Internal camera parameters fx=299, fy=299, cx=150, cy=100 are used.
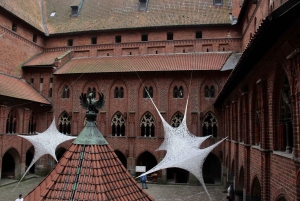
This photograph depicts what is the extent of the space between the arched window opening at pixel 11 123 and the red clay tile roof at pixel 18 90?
5.12ft

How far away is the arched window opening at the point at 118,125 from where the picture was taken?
24.9 meters

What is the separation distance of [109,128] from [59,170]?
2122cm

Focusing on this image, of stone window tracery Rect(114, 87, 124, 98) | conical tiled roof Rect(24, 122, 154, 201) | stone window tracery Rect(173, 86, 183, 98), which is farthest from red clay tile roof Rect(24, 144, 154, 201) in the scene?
stone window tracery Rect(114, 87, 124, 98)

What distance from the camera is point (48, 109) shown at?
85.8ft

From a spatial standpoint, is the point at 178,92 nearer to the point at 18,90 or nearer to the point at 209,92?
the point at 209,92

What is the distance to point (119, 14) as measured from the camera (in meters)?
28.4

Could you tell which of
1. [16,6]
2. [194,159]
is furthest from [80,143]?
[16,6]

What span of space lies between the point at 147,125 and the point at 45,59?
1109 cm

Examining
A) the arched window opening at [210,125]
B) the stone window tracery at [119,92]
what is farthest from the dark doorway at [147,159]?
the stone window tracery at [119,92]

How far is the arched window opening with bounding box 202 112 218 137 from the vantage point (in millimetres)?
23531

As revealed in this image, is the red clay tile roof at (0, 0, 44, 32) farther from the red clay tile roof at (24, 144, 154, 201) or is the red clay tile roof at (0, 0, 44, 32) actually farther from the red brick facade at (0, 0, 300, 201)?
the red clay tile roof at (24, 144, 154, 201)

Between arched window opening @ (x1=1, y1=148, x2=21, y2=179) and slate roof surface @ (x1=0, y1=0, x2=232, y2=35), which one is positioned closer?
arched window opening @ (x1=1, y1=148, x2=21, y2=179)

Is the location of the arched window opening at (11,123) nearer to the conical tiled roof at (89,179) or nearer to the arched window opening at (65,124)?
the arched window opening at (65,124)

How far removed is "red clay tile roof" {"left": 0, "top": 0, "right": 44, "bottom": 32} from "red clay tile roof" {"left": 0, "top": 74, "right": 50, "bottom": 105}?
5612 millimetres
